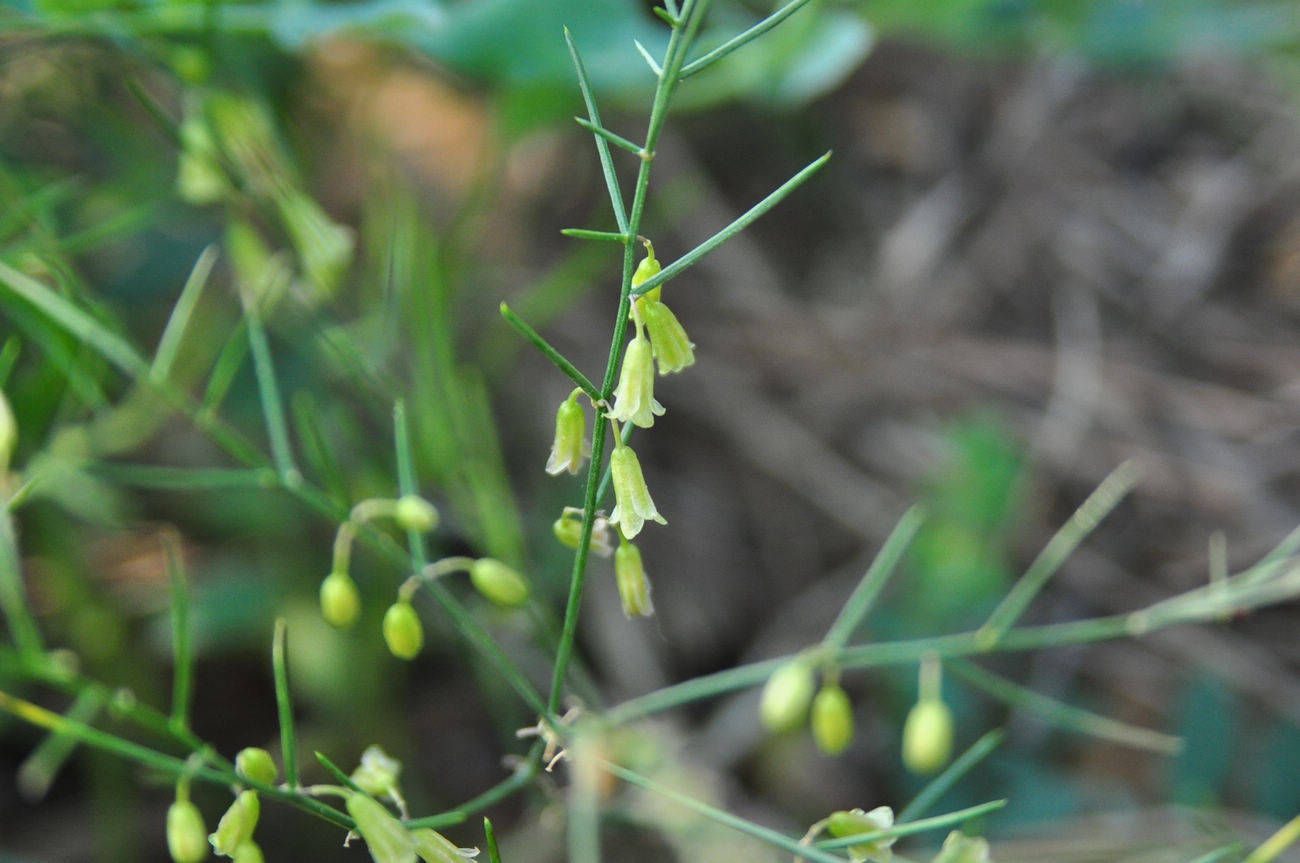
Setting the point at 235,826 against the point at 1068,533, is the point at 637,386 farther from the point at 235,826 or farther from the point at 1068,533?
the point at 1068,533

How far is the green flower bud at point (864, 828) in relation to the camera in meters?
0.55

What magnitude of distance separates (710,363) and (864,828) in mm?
964

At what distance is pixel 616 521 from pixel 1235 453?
1179mm

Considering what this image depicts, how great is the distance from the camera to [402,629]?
63cm

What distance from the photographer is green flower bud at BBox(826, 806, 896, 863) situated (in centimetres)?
55

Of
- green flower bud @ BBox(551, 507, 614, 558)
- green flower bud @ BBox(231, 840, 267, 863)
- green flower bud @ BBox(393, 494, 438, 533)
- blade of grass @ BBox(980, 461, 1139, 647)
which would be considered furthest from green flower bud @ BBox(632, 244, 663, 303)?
blade of grass @ BBox(980, 461, 1139, 647)

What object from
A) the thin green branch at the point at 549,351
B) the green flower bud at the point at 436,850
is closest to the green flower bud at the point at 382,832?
the green flower bud at the point at 436,850

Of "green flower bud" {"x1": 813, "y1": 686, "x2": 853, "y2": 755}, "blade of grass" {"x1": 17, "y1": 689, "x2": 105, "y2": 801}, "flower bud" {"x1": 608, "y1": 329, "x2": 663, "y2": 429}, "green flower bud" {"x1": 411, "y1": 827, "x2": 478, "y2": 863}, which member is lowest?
"blade of grass" {"x1": 17, "y1": 689, "x2": 105, "y2": 801}

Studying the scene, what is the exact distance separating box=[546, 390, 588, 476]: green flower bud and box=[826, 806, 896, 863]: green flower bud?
23cm

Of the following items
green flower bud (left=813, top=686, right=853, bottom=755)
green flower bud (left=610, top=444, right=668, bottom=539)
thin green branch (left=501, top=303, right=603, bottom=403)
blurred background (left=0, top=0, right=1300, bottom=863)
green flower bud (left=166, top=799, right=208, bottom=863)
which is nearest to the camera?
thin green branch (left=501, top=303, right=603, bottom=403)

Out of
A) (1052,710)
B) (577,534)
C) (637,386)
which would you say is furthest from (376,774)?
(1052,710)

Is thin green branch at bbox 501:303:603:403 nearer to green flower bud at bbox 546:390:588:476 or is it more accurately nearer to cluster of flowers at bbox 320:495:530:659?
green flower bud at bbox 546:390:588:476

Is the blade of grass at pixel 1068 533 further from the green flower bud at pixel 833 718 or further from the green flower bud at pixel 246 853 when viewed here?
the green flower bud at pixel 246 853

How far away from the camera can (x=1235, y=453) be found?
4.56 feet
